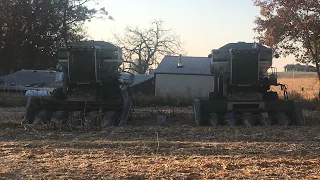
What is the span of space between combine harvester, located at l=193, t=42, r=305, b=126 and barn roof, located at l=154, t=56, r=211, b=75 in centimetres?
2608

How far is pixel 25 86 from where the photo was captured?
91.6ft

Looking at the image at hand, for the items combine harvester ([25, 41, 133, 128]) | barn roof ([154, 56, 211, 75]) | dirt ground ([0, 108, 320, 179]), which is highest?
barn roof ([154, 56, 211, 75])

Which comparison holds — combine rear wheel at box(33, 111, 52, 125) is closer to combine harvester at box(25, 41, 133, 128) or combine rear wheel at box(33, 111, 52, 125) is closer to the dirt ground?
combine harvester at box(25, 41, 133, 128)

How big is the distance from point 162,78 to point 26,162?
34.1 meters

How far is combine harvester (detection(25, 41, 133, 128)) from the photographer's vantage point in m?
12.9

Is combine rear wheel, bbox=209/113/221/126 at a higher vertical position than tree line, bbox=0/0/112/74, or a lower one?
lower

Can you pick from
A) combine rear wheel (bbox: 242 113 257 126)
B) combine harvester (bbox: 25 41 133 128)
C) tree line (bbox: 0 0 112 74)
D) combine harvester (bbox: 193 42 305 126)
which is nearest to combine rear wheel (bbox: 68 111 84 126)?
combine harvester (bbox: 25 41 133 128)

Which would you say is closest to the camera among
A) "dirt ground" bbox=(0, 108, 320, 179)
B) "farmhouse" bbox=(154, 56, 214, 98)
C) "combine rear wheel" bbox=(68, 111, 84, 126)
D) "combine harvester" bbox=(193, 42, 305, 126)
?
"dirt ground" bbox=(0, 108, 320, 179)

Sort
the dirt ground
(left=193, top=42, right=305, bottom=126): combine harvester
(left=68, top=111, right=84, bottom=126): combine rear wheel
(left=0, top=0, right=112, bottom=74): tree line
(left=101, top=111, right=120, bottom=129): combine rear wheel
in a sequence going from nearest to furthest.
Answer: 1. the dirt ground
2. (left=68, top=111, right=84, bottom=126): combine rear wheel
3. (left=101, top=111, right=120, bottom=129): combine rear wheel
4. (left=193, top=42, right=305, bottom=126): combine harvester
5. (left=0, top=0, right=112, bottom=74): tree line

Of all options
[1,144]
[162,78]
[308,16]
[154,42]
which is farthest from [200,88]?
[1,144]

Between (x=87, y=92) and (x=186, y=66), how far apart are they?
2920 cm

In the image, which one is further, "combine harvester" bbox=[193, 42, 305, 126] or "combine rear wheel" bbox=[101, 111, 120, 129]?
"combine harvester" bbox=[193, 42, 305, 126]

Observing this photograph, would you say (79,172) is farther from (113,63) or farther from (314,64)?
(314,64)

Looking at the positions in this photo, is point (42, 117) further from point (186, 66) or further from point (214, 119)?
point (186, 66)
